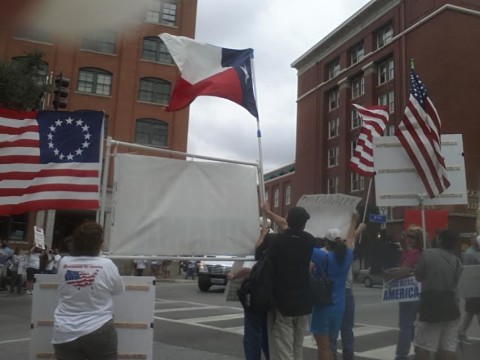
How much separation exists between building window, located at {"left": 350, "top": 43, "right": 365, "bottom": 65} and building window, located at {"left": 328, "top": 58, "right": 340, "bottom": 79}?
7.12ft

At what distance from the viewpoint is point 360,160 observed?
9914 mm

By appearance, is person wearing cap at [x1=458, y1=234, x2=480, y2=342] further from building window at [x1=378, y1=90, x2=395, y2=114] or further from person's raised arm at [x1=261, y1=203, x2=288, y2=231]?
building window at [x1=378, y1=90, x2=395, y2=114]

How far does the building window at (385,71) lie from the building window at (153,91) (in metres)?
18.4

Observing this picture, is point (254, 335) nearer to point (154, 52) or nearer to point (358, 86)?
point (154, 52)

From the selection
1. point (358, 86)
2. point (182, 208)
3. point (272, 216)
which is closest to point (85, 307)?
point (182, 208)

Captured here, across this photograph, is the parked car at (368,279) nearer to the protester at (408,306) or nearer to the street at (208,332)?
the street at (208,332)

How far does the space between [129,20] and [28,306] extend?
10738mm

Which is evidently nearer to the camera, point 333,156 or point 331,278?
point 331,278

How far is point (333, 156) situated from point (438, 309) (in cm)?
4428

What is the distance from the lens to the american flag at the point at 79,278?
3.60 metres

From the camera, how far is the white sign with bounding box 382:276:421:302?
19.8 feet

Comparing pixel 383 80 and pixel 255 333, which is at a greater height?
pixel 383 80

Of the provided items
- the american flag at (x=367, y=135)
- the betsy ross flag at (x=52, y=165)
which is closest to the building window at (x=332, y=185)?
the american flag at (x=367, y=135)

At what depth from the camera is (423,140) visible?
7254 millimetres
